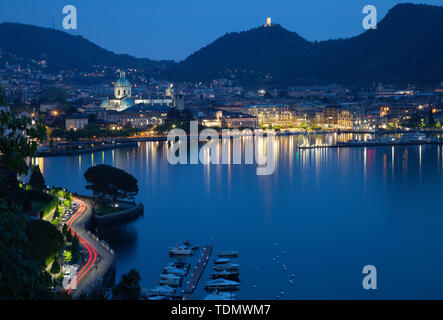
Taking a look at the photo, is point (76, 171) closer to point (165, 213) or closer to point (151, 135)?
point (165, 213)

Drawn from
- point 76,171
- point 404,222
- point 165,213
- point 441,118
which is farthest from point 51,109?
point 404,222

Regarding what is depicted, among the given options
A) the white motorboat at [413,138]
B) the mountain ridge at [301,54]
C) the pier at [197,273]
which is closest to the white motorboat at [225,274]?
the pier at [197,273]

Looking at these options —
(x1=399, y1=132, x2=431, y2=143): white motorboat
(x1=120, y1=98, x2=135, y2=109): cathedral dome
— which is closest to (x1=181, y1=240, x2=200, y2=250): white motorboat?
(x1=399, y1=132, x2=431, y2=143): white motorboat

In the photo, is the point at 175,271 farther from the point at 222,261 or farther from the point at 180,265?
the point at 222,261

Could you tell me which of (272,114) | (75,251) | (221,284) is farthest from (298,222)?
(272,114)

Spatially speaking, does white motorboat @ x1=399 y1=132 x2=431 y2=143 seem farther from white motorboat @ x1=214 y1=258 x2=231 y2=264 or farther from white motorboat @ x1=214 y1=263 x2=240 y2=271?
white motorboat @ x1=214 y1=263 x2=240 y2=271
